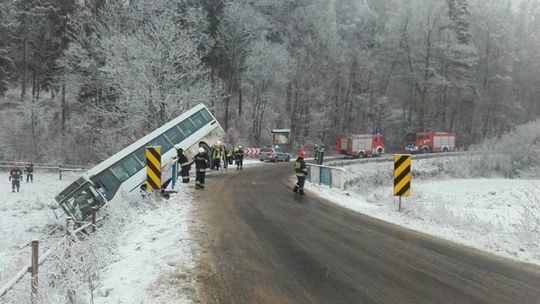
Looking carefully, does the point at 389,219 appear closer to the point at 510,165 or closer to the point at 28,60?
the point at 510,165

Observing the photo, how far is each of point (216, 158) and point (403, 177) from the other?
11809 millimetres

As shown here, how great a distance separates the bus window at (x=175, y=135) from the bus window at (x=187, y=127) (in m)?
0.39

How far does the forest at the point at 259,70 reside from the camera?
29594mm

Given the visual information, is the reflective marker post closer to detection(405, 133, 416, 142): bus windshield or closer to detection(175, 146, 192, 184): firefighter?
detection(175, 146, 192, 184): firefighter

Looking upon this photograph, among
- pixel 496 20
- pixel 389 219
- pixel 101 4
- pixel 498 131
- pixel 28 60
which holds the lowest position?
pixel 389 219

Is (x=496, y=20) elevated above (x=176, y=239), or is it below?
above

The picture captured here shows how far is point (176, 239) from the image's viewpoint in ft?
24.5

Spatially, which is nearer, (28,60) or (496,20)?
(28,60)

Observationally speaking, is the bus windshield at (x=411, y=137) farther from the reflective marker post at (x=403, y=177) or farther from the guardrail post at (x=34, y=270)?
the guardrail post at (x=34, y=270)

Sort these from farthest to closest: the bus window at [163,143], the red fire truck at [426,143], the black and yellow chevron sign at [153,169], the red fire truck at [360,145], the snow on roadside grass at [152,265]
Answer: the red fire truck at [426,143] → the red fire truck at [360,145] → the bus window at [163,143] → the black and yellow chevron sign at [153,169] → the snow on roadside grass at [152,265]

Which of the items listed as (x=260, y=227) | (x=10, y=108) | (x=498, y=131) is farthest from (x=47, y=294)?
(x=498, y=131)

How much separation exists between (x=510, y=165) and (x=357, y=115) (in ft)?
84.6

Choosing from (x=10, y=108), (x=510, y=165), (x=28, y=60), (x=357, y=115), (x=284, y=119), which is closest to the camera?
(x=510, y=165)

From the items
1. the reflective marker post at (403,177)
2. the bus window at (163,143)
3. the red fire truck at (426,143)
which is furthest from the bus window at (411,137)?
the reflective marker post at (403,177)
